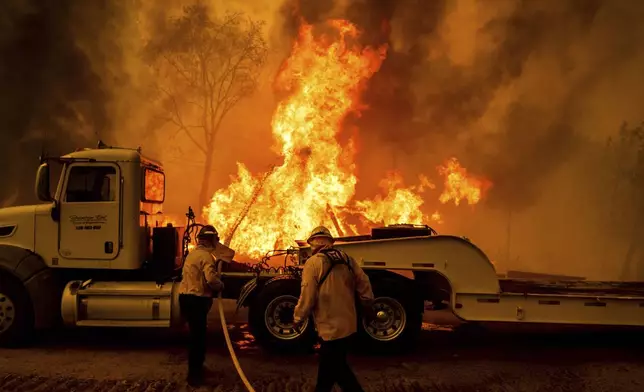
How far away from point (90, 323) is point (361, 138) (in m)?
17.6

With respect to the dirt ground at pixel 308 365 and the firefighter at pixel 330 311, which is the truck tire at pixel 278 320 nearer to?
the dirt ground at pixel 308 365

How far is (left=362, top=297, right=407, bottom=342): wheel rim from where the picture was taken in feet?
25.9

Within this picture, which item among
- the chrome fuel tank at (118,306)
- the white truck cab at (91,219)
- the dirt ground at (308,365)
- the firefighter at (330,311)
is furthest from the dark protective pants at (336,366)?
the white truck cab at (91,219)

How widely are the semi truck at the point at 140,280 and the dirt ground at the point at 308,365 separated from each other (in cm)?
48

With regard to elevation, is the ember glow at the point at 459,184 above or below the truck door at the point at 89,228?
above

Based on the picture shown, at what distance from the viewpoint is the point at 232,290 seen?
8570 mm

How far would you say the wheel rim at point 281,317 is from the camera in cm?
791

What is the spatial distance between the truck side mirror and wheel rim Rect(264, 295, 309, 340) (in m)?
3.76

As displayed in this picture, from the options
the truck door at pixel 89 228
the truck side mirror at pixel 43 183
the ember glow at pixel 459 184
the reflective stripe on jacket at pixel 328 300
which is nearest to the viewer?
the reflective stripe on jacket at pixel 328 300

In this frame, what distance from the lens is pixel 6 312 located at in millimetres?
7723

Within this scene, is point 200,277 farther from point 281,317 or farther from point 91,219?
point 91,219

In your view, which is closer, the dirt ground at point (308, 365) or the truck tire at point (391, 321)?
the dirt ground at point (308, 365)

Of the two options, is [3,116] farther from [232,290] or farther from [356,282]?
[356,282]

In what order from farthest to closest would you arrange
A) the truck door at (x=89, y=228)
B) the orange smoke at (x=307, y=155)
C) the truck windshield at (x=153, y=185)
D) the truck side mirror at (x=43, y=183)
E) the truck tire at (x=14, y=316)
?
the orange smoke at (x=307, y=155), the truck windshield at (x=153, y=185), the truck door at (x=89, y=228), the truck tire at (x=14, y=316), the truck side mirror at (x=43, y=183)
